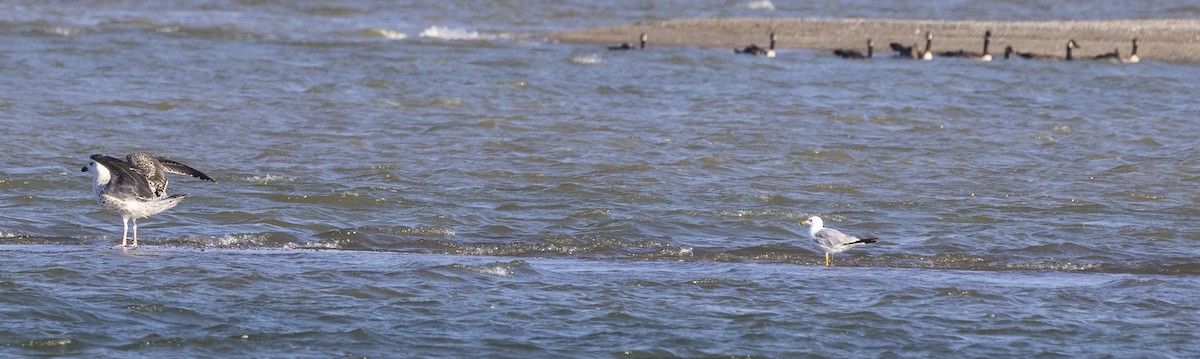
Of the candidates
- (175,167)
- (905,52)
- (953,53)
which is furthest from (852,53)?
(175,167)

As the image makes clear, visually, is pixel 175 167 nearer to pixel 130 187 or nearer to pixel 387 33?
pixel 130 187

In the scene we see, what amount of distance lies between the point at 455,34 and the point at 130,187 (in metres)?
26.0

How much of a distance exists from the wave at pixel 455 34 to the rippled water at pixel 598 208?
680 cm

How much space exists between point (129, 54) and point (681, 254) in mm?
20397

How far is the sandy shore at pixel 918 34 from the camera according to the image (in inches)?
1344

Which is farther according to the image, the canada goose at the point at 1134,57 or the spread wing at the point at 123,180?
the canada goose at the point at 1134,57

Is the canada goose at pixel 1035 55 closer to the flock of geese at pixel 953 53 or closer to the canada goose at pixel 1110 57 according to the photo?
the flock of geese at pixel 953 53

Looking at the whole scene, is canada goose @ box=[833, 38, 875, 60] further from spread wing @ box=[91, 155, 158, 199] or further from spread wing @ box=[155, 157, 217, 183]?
spread wing @ box=[91, 155, 158, 199]

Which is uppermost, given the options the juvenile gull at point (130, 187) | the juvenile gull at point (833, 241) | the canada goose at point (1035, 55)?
the juvenile gull at point (130, 187)

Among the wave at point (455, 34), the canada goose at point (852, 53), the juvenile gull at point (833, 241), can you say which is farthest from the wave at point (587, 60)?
the juvenile gull at point (833, 241)

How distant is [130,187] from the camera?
11461mm

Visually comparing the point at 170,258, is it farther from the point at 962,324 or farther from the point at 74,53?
the point at 74,53

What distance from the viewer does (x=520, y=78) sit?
86.4 ft

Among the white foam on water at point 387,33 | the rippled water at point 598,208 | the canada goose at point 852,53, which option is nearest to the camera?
the rippled water at point 598,208
